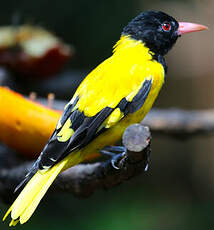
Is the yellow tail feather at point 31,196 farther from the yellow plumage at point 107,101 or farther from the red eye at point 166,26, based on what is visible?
the red eye at point 166,26

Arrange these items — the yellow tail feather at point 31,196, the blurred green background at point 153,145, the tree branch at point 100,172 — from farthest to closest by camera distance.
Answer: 1. the blurred green background at point 153,145
2. the yellow tail feather at point 31,196
3. the tree branch at point 100,172

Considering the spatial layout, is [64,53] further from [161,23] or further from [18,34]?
[161,23]

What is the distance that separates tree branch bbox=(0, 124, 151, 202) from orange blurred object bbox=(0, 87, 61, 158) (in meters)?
0.17

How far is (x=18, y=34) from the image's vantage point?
3982 millimetres

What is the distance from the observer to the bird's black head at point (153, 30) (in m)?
2.59

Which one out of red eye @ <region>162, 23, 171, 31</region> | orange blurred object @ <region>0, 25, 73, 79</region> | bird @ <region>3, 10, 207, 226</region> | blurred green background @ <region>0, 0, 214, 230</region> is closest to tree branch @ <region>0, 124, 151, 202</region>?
bird @ <region>3, 10, 207, 226</region>

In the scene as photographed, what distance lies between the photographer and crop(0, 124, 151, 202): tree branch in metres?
1.82

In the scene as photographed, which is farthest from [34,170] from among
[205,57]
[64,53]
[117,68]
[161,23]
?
[205,57]

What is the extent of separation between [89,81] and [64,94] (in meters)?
2.26

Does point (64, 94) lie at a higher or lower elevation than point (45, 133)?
lower

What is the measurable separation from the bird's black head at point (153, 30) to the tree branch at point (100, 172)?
2.44 feet

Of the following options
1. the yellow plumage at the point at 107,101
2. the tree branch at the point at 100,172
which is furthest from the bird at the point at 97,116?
the tree branch at the point at 100,172

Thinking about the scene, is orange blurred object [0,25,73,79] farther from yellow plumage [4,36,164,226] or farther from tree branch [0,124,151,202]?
yellow plumage [4,36,164,226]

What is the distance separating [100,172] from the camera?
2.20 meters
